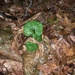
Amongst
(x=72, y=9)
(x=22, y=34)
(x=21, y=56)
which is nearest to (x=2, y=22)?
(x=22, y=34)

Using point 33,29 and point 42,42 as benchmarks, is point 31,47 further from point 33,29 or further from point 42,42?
point 33,29

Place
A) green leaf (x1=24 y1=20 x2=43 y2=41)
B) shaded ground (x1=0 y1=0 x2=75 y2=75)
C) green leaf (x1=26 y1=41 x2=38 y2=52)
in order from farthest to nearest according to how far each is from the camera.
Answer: green leaf (x1=24 y1=20 x2=43 y2=41) < green leaf (x1=26 y1=41 x2=38 y2=52) < shaded ground (x1=0 y1=0 x2=75 y2=75)

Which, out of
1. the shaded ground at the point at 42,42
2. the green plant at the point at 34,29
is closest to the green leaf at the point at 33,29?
the green plant at the point at 34,29

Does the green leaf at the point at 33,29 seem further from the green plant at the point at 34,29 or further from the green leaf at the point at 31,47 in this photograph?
the green leaf at the point at 31,47

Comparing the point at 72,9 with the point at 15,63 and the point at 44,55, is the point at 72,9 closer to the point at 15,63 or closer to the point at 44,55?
the point at 44,55

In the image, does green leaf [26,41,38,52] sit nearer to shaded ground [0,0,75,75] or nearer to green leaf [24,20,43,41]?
shaded ground [0,0,75,75]

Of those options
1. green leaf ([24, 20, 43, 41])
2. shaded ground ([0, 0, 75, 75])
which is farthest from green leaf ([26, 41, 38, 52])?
green leaf ([24, 20, 43, 41])

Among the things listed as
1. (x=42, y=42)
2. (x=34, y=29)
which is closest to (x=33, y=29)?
(x=34, y=29)
